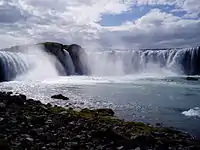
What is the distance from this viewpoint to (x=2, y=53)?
2169 inches

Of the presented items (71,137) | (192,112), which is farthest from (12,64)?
(71,137)

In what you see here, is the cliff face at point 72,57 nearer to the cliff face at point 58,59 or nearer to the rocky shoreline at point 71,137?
the cliff face at point 58,59

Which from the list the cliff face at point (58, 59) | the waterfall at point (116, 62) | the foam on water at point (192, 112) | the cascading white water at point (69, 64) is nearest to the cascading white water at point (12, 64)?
the cliff face at point (58, 59)

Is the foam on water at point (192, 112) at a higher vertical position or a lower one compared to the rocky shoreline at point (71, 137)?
lower

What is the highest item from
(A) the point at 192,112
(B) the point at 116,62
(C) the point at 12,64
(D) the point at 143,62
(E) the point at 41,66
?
(C) the point at 12,64

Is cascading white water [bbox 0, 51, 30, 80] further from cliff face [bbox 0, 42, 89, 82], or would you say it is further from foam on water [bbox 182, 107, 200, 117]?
foam on water [bbox 182, 107, 200, 117]

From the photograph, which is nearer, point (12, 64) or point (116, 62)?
point (12, 64)

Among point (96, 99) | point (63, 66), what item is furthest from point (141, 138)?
point (63, 66)

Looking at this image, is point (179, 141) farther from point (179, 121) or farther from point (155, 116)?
point (155, 116)

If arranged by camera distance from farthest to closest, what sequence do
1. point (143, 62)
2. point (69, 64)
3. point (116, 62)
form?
1. point (116, 62)
2. point (143, 62)
3. point (69, 64)

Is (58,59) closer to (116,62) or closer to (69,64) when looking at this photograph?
(69,64)

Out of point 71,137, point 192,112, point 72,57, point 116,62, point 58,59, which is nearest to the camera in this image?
point 71,137

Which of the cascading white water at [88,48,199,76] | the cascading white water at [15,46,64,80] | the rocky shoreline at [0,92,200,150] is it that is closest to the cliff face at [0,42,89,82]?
the cascading white water at [15,46,64,80]

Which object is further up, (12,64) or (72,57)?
(72,57)
